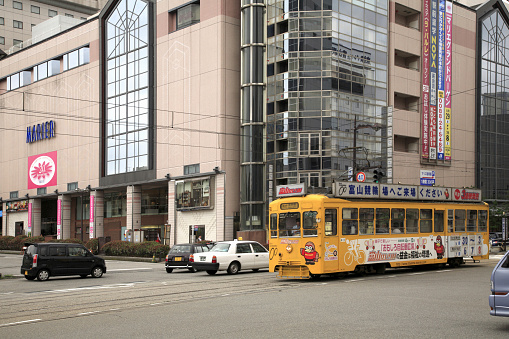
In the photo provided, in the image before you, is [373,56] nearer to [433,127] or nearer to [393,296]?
[433,127]

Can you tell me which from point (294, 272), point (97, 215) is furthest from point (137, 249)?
point (294, 272)

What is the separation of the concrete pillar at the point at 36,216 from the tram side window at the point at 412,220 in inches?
2404

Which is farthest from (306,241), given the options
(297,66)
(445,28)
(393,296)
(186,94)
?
(445,28)

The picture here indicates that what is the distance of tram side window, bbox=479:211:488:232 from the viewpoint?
92.8ft

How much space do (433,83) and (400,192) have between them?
38.7m

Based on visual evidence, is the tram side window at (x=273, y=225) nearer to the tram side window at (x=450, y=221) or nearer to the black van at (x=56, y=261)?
the tram side window at (x=450, y=221)

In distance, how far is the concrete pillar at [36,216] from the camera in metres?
75.6

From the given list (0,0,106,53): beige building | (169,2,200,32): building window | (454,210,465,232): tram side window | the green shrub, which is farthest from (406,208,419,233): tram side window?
(0,0,106,53): beige building

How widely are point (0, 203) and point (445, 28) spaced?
197ft

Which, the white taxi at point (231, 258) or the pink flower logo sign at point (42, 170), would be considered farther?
the pink flower logo sign at point (42, 170)

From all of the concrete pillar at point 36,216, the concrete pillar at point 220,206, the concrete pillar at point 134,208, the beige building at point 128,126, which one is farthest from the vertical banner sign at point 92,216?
the concrete pillar at point 220,206

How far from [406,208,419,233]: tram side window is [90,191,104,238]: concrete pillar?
48.6m

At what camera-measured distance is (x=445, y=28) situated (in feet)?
198

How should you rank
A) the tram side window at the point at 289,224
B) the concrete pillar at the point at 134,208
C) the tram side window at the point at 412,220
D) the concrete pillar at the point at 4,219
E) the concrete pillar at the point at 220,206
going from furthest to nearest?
1. the concrete pillar at the point at 4,219
2. the concrete pillar at the point at 134,208
3. the concrete pillar at the point at 220,206
4. the tram side window at the point at 412,220
5. the tram side window at the point at 289,224
